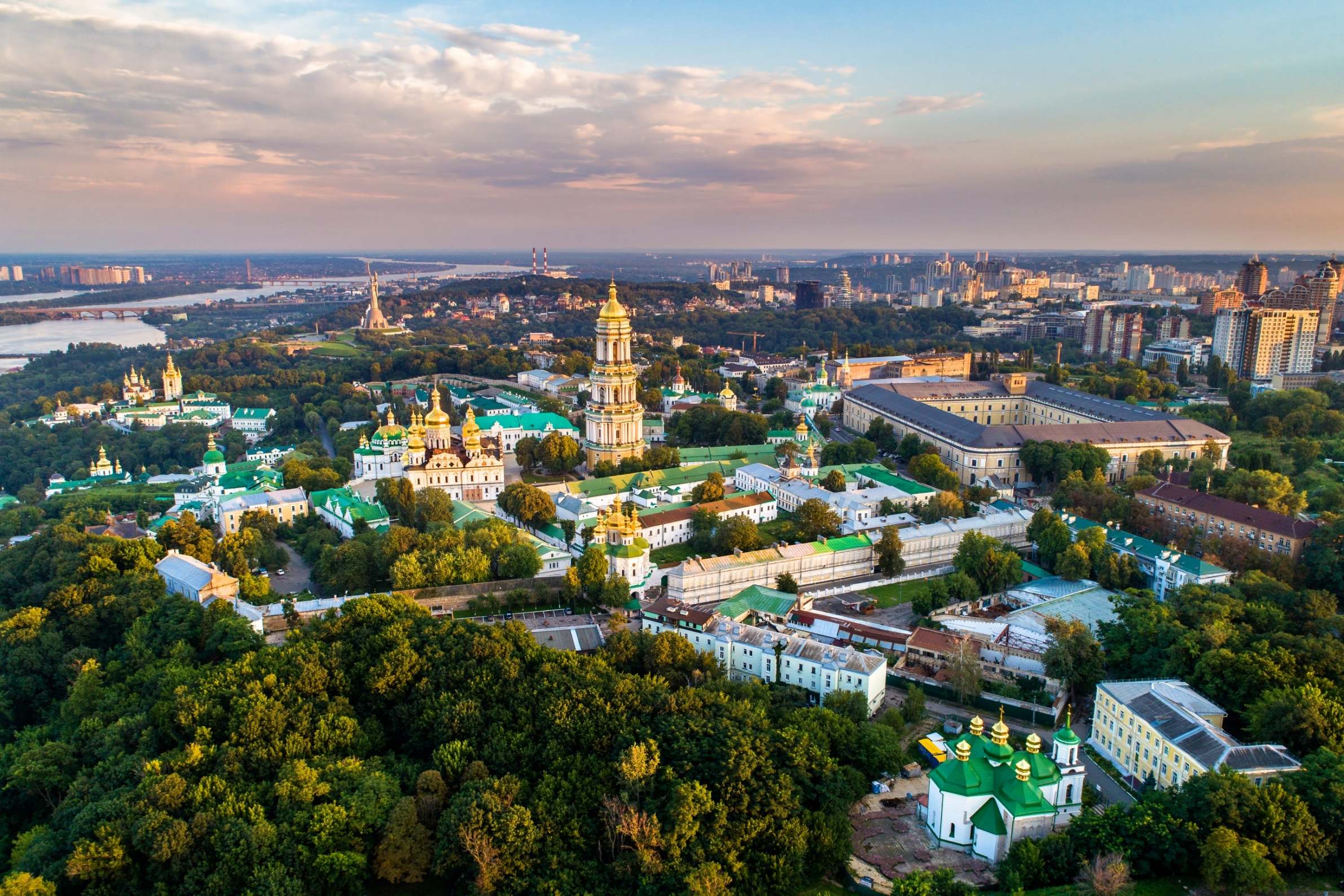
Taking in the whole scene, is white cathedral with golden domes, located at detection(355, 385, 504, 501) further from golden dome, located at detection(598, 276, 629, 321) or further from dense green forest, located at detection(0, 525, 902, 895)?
dense green forest, located at detection(0, 525, 902, 895)

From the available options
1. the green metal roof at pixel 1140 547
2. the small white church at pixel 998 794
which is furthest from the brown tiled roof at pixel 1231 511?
the small white church at pixel 998 794

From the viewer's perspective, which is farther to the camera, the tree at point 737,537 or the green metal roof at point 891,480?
the green metal roof at point 891,480

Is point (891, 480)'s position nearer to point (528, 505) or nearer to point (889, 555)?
point (889, 555)

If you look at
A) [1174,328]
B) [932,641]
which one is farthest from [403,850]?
[1174,328]

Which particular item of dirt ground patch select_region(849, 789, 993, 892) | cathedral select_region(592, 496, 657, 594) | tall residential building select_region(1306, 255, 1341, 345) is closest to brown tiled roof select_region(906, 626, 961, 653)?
dirt ground patch select_region(849, 789, 993, 892)

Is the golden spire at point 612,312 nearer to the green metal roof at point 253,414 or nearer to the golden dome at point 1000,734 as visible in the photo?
the green metal roof at point 253,414

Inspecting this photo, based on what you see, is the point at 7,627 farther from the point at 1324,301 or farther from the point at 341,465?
the point at 1324,301
